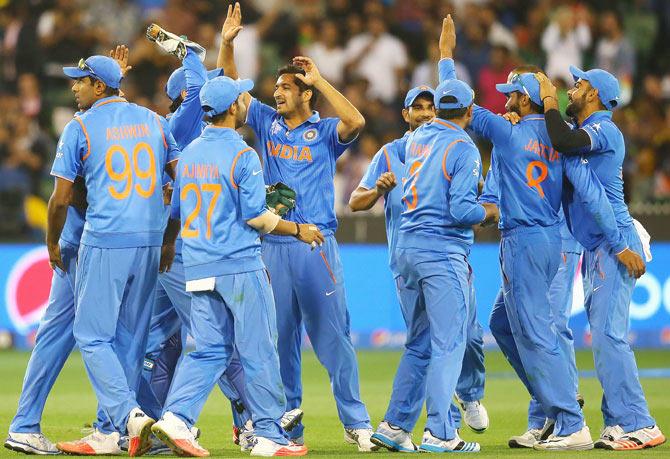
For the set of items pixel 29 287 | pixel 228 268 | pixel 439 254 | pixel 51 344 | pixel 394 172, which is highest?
pixel 394 172

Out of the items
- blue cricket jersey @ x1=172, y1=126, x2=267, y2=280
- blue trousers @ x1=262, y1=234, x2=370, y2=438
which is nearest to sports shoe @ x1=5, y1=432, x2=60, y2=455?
blue cricket jersey @ x1=172, y1=126, x2=267, y2=280

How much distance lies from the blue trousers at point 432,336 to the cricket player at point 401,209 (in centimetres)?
6

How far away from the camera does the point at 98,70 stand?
29.0 feet

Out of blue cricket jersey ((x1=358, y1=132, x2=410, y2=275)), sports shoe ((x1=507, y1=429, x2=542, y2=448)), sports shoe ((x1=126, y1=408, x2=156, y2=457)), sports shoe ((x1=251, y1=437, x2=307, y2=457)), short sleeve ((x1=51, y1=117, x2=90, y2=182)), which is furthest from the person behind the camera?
blue cricket jersey ((x1=358, y1=132, x2=410, y2=275))

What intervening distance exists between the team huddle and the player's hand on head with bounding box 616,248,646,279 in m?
0.01

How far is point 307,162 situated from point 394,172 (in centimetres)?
74

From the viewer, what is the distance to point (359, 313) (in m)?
16.2

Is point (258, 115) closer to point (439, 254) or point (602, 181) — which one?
point (439, 254)

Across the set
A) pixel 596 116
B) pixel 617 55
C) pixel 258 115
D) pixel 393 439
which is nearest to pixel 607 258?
pixel 596 116

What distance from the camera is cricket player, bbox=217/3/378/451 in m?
9.19

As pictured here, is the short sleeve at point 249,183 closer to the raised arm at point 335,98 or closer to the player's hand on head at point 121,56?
the raised arm at point 335,98

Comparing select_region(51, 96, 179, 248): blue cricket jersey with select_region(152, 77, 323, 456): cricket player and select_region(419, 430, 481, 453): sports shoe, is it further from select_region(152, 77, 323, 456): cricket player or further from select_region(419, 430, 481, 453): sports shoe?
select_region(419, 430, 481, 453): sports shoe

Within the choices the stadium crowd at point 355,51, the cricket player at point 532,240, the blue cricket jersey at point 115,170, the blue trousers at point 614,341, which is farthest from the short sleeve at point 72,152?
the stadium crowd at point 355,51

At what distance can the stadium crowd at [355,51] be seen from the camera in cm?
1902
